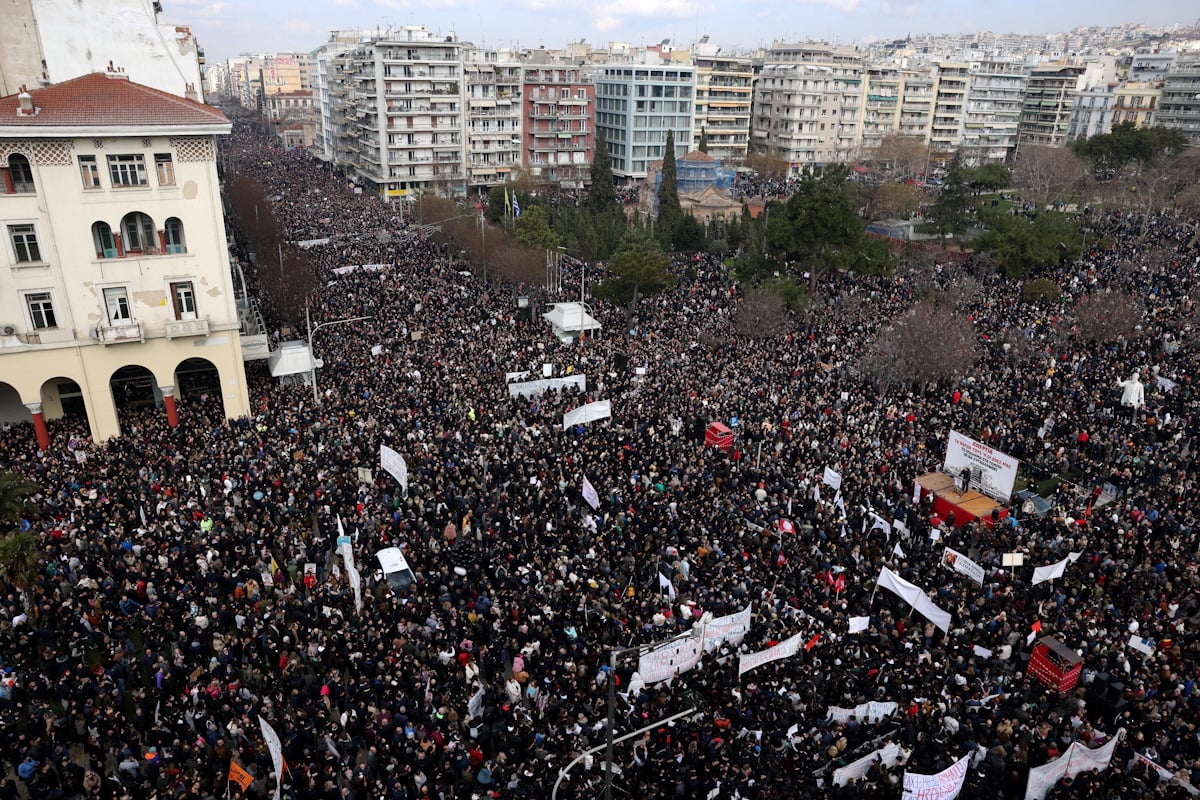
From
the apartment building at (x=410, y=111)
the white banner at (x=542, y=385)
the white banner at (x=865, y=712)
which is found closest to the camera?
the white banner at (x=865, y=712)

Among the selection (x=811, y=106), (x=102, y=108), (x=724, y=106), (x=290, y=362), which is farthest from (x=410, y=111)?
(x=102, y=108)

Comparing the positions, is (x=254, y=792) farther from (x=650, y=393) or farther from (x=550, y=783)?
(x=650, y=393)

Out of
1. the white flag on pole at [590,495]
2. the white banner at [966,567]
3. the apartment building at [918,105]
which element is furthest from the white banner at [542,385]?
the apartment building at [918,105]

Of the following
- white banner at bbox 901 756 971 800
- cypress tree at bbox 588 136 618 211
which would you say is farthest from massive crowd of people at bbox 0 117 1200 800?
cypress tree at bbox 588 136 618 211

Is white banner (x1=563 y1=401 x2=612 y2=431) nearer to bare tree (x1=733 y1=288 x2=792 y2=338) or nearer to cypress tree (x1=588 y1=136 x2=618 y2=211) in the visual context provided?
bare tree (x1=733 y1=288 x2=792 y2=338)

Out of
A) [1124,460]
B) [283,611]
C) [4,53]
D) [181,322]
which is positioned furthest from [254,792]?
[4,53]

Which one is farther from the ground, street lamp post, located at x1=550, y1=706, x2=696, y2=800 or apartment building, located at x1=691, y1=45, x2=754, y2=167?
apartment building, located at x1=691, y1=45, x2=754, y2=167

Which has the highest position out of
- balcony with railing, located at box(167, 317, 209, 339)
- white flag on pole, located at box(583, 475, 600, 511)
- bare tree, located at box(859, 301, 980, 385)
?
balcony with railing, located at box(167, 317, 209, 339)

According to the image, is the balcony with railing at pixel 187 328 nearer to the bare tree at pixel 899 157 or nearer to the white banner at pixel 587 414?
the white banner at pixel 587 414
